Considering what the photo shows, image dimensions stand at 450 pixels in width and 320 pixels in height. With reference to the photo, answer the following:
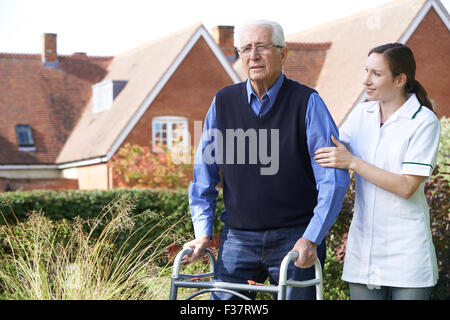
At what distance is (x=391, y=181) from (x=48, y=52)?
27.6 meters

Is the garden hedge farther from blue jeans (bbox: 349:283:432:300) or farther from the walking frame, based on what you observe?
the walking frame

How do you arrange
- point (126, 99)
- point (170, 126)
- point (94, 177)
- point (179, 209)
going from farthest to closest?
1. point (126, 99)
2. point (170, 126)
3. point (94, 177)
4. point (179, 209)

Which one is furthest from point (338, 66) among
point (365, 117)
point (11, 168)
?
point (365, 117)

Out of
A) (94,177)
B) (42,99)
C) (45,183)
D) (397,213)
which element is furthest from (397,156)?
(42,99)

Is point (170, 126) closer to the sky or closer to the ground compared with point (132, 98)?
closer to the ground

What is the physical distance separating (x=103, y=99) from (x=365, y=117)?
24176 mm

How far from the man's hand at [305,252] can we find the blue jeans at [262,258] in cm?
13

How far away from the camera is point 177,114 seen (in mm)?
24031

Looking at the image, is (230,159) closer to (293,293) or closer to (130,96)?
(293,293)

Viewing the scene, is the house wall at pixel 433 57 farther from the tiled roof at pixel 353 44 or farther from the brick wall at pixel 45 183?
the brick wall at pixel 45 183

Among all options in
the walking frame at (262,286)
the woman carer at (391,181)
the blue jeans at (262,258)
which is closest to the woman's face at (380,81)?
the woman carer at (391,181)

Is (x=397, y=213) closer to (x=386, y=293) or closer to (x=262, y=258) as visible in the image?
(x=386, y=293)

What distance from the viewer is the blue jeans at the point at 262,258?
3494 millimetres

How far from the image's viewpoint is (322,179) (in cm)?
346
